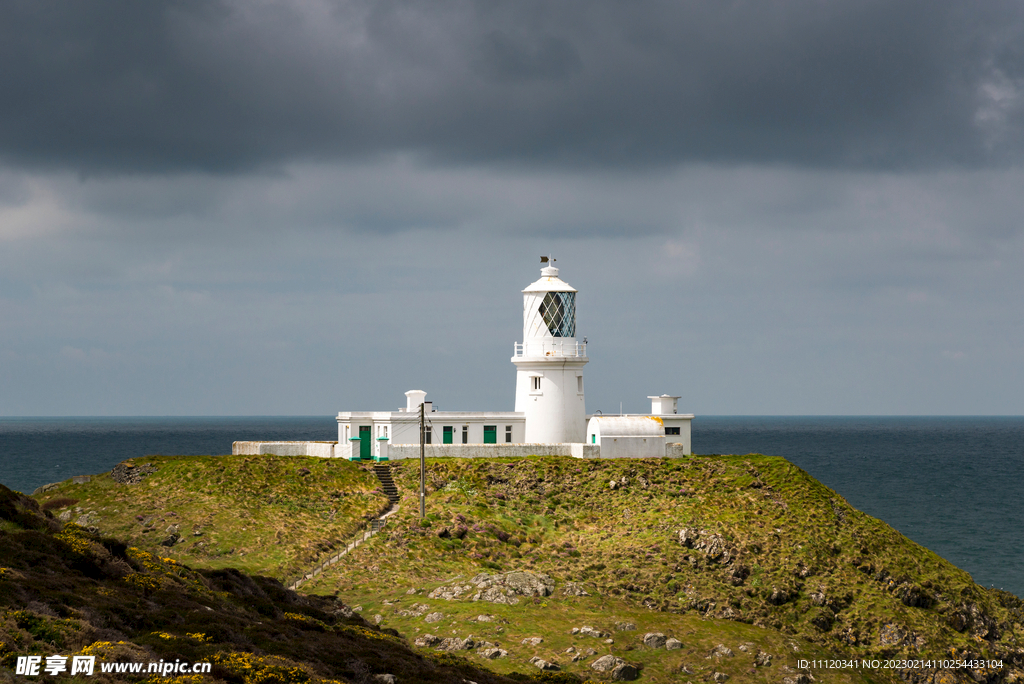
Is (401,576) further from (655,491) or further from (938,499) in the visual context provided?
(938,499)

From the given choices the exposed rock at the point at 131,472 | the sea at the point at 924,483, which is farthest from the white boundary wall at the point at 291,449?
the sea at the point at 924,483

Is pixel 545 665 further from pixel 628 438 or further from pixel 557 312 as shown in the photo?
pixel 557 312

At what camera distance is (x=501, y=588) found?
4062 centimetres

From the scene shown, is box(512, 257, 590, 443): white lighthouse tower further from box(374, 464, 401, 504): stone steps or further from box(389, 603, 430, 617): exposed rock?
box(389, 603, 430, 617): exposed rock

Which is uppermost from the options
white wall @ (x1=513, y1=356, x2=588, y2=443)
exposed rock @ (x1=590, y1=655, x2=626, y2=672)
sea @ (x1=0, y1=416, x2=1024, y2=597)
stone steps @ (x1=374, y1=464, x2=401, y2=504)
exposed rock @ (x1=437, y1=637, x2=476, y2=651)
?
white wall @ (x1=513, y1=356, x2=588, y2=443)

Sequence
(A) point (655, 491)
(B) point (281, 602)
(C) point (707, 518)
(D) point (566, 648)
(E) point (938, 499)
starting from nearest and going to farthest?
(B) point (281, 602), (D) point (566, 648), (C) point (707, 518), (A) point (655, 491), (E) point (938, 499)

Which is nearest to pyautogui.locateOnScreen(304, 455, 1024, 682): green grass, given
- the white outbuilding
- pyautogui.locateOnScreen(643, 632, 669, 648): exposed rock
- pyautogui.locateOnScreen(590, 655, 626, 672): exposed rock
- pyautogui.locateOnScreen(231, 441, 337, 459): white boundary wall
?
pyautogui.locateOnScreen(643, 632, 669, 648): exposed rock

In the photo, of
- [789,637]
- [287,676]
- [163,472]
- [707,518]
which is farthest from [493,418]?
[287,676]

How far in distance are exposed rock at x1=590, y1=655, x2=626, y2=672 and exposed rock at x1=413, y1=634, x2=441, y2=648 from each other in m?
5.86

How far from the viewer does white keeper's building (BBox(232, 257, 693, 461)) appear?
5772 cm

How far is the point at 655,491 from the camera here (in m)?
53.9

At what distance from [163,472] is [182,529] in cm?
815

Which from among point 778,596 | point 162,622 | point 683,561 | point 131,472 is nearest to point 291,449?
point 131,472

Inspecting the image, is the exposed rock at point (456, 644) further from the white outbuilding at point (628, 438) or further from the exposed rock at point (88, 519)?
the white outbuilding at point (628, 438)
